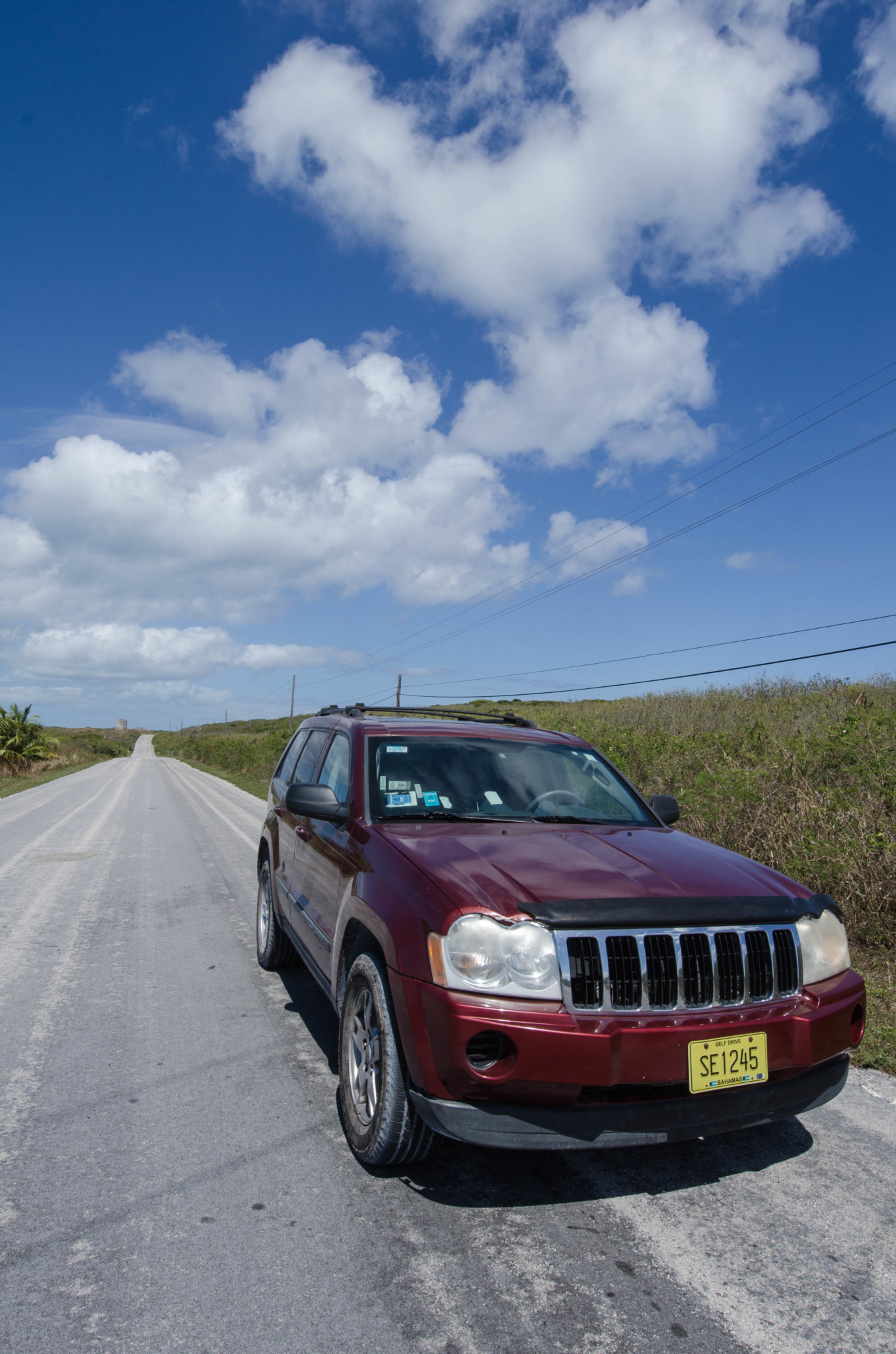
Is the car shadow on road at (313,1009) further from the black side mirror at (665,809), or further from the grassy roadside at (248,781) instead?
the grassy roadside at (248,781)

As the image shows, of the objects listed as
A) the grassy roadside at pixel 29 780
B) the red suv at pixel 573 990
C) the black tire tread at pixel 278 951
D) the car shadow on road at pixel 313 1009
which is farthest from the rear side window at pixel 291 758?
the grassy roadside at pixel 29 780

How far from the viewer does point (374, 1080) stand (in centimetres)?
306

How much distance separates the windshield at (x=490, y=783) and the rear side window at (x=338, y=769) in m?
0.28

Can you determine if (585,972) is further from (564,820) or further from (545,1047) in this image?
(564,820)

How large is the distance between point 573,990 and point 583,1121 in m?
0.39

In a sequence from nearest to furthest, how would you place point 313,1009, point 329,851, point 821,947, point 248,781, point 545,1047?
1. point 545,1047
2. point 821,947
3. point 329,851
4. point 313,1009
5. point 248,781

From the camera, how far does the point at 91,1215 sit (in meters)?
2.76

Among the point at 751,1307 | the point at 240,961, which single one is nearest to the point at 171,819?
the point at 240,961

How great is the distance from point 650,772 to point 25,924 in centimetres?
833

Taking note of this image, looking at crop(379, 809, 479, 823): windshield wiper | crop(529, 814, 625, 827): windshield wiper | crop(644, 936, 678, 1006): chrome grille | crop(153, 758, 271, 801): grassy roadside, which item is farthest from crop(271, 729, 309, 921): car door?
crop(153, 758, 271, 801): grassy roadside

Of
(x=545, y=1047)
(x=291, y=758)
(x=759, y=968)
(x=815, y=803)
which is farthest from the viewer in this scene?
(x=815, y=803)

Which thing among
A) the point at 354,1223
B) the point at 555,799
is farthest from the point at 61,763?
the point at 354,1223

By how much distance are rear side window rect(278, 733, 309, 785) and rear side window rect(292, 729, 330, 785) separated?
0.32 feet

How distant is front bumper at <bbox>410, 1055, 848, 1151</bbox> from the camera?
252cm
